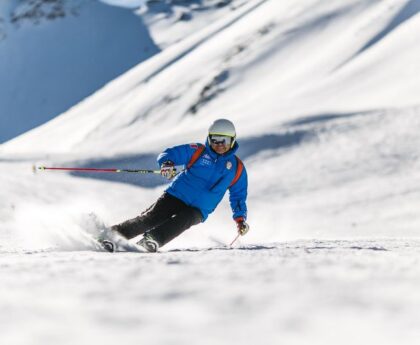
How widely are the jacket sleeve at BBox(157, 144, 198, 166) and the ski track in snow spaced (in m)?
2.81

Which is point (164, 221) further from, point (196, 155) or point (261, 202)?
point (261, 202)

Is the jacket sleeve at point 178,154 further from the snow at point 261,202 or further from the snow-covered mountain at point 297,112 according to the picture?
the snow-covered mountain at point 297,112

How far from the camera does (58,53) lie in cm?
5916

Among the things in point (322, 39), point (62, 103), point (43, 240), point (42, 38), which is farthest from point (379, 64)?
point (42, 38)

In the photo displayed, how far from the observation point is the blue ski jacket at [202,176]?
6051 millimetres

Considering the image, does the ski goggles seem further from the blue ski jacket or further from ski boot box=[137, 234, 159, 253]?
ski boot box=[137, 234, 159, 253]

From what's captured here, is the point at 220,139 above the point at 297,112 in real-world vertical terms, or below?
above

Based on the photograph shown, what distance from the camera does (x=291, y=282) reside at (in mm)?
2691

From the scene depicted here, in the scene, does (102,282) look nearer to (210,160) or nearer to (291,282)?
(291,282)

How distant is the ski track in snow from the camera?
195 cm

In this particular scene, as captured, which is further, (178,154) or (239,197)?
(239,197)

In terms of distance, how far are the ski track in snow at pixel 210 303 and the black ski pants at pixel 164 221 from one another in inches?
81.2

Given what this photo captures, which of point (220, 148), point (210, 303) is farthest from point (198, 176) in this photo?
point (210, 303)

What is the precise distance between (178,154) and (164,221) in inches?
31.2
